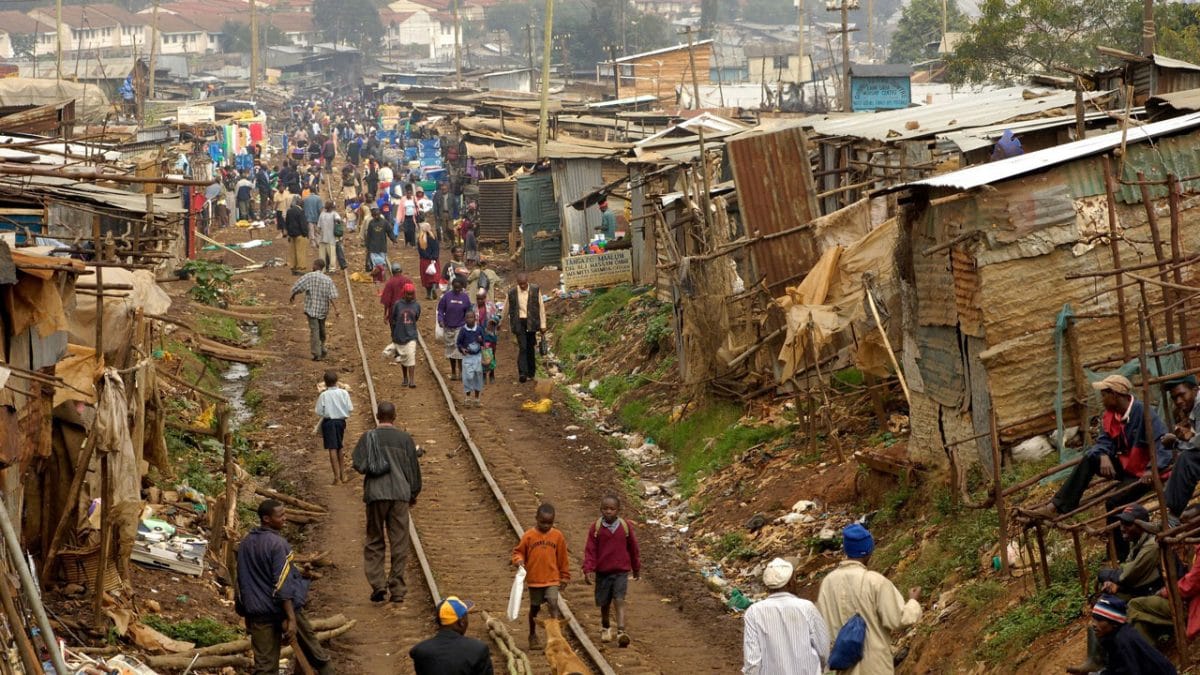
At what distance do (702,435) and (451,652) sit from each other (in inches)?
386

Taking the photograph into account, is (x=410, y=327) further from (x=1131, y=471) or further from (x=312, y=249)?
(x=312, y=249)

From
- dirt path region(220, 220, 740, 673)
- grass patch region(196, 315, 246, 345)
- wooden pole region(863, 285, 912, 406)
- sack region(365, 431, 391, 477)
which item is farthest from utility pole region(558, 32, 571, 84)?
sack region(365, 431, 391, 477)

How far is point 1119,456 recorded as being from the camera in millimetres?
9359

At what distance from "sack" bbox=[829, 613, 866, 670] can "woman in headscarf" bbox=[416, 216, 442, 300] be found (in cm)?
2034

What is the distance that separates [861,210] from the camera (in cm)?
1695

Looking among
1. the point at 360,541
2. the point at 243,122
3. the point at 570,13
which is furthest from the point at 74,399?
the point at 570,13

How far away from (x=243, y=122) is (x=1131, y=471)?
50288 millimetres

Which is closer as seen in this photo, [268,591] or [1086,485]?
[1086,485]

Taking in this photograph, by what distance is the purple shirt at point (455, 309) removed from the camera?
20062 millimetres

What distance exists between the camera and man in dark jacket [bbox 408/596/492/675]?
8031 millimetres

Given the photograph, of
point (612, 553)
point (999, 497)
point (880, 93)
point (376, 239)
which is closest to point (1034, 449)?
point (999, 497)

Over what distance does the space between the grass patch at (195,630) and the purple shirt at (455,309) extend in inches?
339

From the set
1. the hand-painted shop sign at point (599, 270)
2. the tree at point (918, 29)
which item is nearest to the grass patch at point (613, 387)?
the hand-painted shop sign at point (599, 270)

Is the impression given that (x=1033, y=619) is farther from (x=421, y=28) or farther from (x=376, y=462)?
(x=421, y=28)
